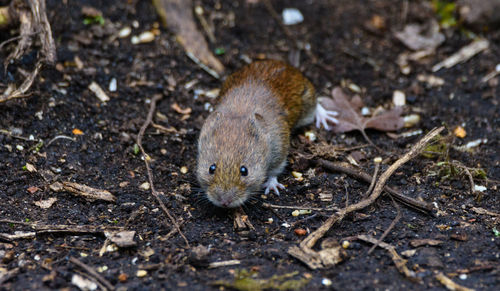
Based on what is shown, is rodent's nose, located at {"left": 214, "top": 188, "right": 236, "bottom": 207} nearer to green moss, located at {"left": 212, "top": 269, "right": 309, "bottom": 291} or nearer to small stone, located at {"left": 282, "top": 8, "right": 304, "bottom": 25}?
green moss, located at {"left": 212, "top": 269, "right": 309, "bottom": 291}

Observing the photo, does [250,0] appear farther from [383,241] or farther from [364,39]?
[383,241]

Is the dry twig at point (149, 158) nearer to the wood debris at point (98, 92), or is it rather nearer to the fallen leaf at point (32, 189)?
the wood debris at point (98, 92)

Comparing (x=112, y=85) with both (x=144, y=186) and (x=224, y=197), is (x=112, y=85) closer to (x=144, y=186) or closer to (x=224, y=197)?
(x=144, y=186)

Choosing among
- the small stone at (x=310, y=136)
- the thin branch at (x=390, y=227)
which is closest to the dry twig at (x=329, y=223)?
the thin branch at (x=390, y=227)

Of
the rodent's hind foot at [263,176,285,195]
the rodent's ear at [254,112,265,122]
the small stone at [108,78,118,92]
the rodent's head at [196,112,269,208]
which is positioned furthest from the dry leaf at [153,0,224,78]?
the rodent's hind foot at [263,176,285,195]

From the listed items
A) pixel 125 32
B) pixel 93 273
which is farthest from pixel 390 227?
pixel 125 32
